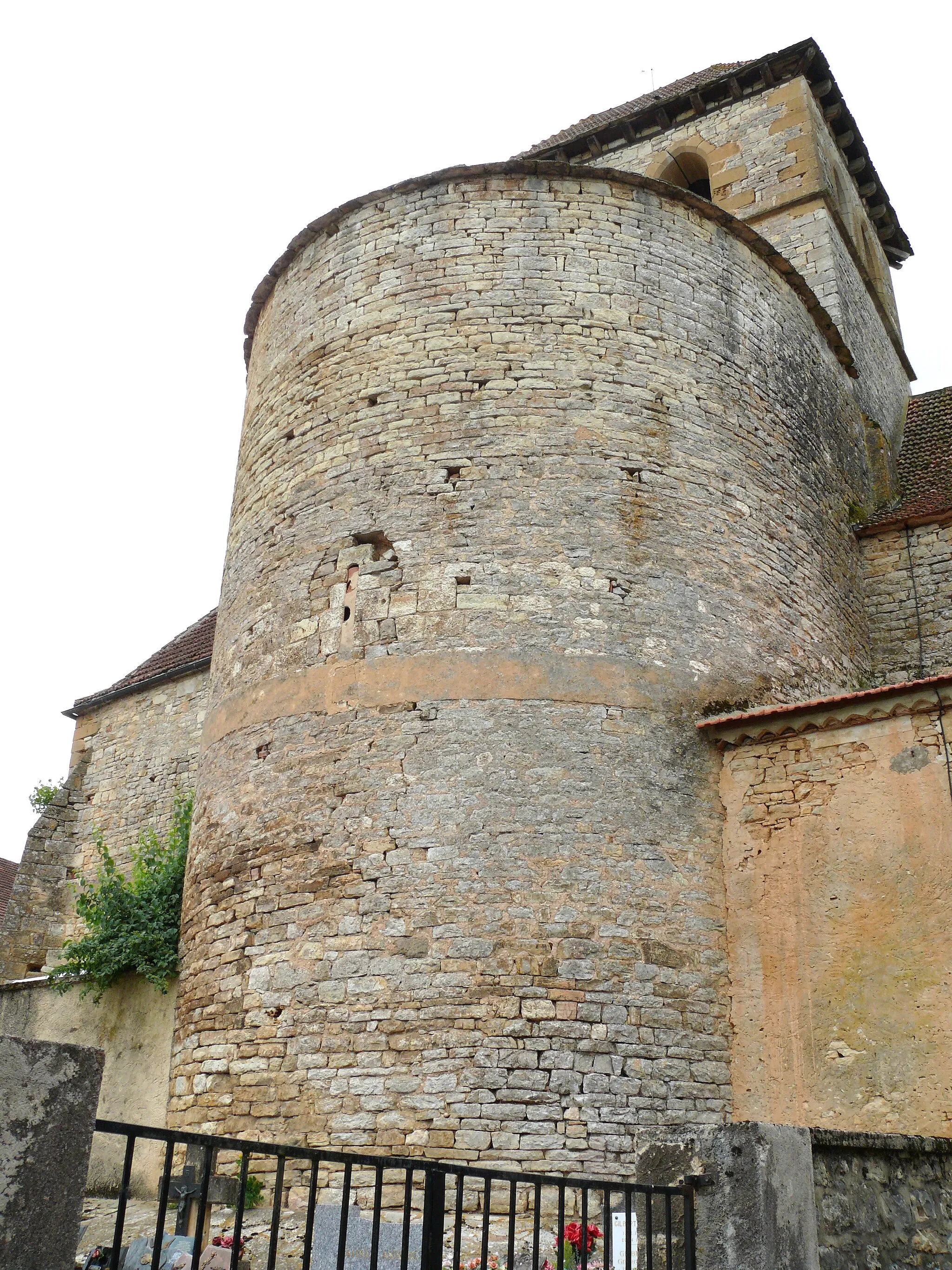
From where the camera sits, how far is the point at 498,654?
8172 millimetres

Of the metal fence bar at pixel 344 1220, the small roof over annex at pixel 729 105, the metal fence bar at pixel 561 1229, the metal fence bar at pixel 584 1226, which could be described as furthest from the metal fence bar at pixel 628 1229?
the small roof over annex at pixel 729 105

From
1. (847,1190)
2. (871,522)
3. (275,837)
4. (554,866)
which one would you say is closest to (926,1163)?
(847,1190)

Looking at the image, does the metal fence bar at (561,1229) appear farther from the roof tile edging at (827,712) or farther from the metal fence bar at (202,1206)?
the roof tile edging at (827,712)

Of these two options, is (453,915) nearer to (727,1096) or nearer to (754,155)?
(727,1096)

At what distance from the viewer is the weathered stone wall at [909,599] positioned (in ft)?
36.1

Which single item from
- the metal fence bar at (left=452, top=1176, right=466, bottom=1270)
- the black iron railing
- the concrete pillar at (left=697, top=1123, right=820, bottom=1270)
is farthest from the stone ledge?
the metal fence bar at (left=452, top=1176, right=466, bottom=1270)

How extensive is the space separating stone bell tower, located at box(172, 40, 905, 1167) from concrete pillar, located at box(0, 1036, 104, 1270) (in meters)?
4.55

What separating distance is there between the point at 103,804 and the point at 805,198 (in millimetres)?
11854

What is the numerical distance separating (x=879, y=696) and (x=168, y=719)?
897cm

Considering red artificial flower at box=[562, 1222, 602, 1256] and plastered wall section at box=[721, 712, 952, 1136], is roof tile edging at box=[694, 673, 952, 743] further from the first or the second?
red artificial flower at box=[562, 1222, 602, 1256]

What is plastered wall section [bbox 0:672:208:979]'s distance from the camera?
43.5 ft

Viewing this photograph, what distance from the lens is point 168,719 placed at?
13883 millimetres

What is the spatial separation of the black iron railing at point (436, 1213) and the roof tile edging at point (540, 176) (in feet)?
25.1

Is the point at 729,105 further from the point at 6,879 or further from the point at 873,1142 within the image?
the point at 6,879
